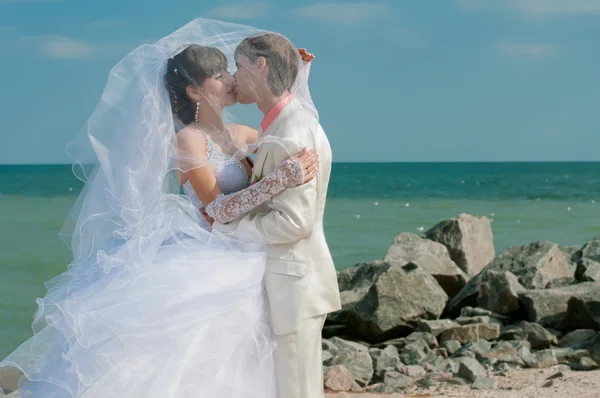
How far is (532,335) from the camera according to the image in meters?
7.77

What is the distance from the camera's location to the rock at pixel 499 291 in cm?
857

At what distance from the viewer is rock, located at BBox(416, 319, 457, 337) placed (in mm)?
8180

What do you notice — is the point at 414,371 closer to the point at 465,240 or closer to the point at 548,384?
the point at 548,384

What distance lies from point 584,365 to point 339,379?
1972mm

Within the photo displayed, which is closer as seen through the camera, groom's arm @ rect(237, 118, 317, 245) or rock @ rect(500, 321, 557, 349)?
groom's arm @ rect(237, 118, 317, 245)

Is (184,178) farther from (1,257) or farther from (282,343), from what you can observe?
Result: (1,257)

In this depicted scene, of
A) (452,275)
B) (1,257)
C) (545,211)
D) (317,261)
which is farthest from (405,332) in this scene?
(545,211)

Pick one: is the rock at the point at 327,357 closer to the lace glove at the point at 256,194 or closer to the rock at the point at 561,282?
the rock at the point at 561,282

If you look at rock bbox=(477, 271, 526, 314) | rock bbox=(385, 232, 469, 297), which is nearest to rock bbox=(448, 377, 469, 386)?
rock bbox=(477, 271, 526, 314)

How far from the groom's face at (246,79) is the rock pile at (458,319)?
3486 millimetres

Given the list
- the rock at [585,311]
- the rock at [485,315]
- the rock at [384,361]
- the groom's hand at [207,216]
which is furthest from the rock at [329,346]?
the groom's hand at [207,216]

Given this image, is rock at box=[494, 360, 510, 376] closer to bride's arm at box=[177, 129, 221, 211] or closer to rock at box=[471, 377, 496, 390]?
rock at box=[471, 377, 496, 390]

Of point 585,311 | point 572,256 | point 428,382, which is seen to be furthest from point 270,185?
point 572,256

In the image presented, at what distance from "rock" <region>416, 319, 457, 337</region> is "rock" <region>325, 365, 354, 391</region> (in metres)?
1.48
